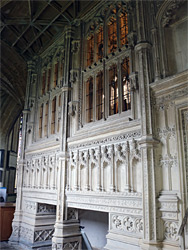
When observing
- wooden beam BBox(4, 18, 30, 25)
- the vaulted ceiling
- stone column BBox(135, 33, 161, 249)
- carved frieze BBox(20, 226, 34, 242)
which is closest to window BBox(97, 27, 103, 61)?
the vaulted ceiling

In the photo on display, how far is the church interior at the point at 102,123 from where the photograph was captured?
5461mm

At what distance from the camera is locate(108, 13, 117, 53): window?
8.40 meters

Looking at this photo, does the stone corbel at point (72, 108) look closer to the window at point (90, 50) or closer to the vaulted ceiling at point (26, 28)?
the window at point (90, 50)

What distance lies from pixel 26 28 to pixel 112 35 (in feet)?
13.8

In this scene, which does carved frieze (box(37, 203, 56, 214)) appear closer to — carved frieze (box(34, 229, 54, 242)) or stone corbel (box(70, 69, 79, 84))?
carved frieze (box(34, 229, 54, 242))

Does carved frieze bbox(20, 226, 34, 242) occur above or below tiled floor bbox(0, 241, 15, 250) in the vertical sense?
above

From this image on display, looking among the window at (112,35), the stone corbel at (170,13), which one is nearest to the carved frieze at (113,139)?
the stone corbel at (170,13)

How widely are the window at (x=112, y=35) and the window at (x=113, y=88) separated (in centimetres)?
75

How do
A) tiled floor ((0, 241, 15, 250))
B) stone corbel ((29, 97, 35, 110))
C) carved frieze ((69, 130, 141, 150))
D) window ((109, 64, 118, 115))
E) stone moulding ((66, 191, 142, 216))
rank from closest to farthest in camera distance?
stone moulding ((66, 191, 142, 216)), carved frieze ((69, 130, 141, 150)), window ((109, 64, 118, 115)), tiled floor ((0, 241, 15, 250)), stone corbel ((29, 97, 35, 110))

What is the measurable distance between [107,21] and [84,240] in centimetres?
787

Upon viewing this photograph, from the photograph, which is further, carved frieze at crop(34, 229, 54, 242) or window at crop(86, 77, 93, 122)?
carved frieze at crop(34, 229, 54, 242)

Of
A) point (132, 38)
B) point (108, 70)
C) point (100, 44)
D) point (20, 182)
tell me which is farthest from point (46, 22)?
point (20, 182)

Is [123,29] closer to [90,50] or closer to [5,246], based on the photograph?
[90,50]

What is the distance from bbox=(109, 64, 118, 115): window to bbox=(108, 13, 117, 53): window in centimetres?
75
